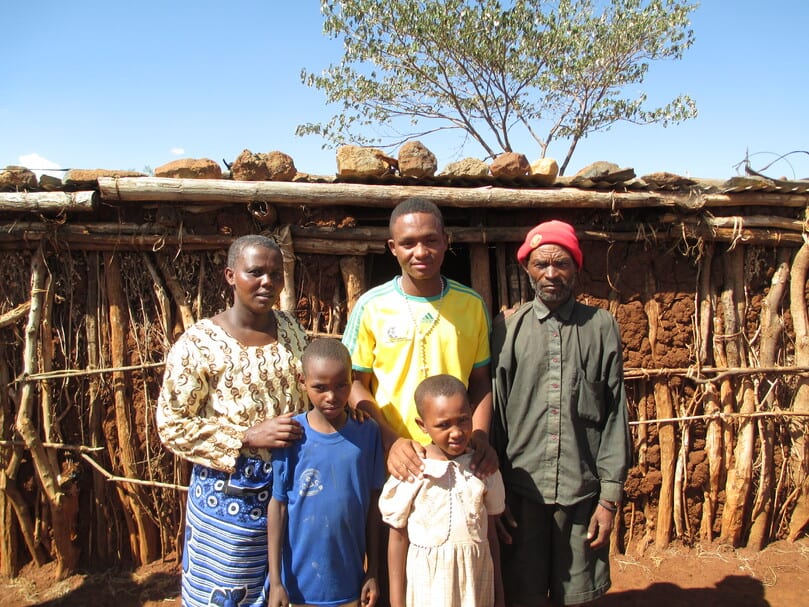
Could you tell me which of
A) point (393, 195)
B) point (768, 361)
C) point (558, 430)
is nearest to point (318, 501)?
point (558, 430)

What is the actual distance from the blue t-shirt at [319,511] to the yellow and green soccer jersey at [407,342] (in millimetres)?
251

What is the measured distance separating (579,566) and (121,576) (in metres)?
3.00

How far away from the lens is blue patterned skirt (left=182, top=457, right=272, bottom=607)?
206cm

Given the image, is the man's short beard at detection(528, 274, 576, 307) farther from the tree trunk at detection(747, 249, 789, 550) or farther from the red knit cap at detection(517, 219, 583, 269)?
the tree trunk at detection(747, 249, 789, 550)

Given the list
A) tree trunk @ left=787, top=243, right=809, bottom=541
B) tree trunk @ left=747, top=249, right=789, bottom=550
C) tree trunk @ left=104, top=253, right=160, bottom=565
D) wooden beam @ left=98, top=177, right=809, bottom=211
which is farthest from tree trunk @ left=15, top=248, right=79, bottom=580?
tree trunk @ left=787, top=243, right=809, bottom=541

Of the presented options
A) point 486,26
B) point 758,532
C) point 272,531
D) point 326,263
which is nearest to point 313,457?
point 272,531

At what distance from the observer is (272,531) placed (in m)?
2.01

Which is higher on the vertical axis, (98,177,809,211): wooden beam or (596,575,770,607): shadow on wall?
(98,177,809,211): wooden beam

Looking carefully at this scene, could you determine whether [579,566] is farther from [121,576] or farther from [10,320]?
[10,320]

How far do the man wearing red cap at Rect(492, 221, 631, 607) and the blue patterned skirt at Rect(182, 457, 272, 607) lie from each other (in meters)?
0.95

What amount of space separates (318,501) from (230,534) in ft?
1.12

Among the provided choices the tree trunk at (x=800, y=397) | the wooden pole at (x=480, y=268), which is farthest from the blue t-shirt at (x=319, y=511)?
the tree trunk at (x=800, y=397)

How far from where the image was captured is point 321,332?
382 cm

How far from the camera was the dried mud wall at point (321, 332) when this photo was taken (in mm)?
3672
